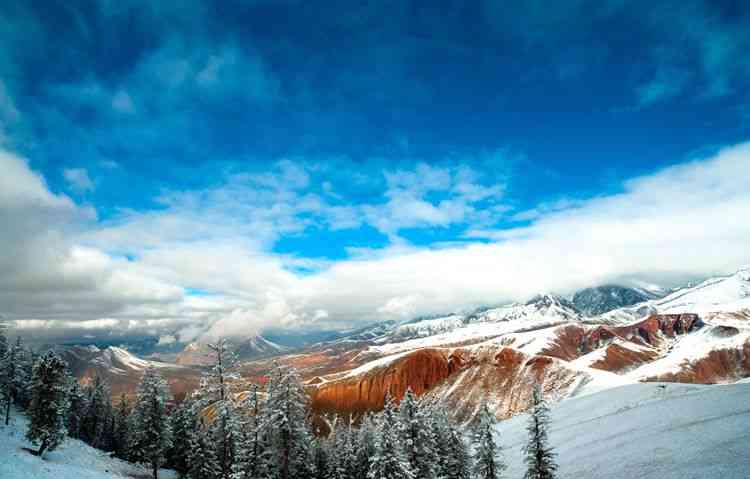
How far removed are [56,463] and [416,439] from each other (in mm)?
36299

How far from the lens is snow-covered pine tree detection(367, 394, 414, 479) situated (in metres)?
35.8

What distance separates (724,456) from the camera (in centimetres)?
3347

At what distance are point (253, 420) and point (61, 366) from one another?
29281 mm

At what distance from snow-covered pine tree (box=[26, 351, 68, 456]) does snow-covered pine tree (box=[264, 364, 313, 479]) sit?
27991 mm

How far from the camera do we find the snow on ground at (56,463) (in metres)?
35.0

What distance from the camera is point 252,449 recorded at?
40062 mm

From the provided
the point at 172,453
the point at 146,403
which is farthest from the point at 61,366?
the point at 172,453

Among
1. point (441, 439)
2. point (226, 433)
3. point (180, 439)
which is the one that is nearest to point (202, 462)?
point (180, 439)

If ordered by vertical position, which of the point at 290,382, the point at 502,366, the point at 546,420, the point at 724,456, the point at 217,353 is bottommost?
the point at 502,366

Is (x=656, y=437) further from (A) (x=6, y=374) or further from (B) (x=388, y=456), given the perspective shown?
(A) (x=6, y=374)

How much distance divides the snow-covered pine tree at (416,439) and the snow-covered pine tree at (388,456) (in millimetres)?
847

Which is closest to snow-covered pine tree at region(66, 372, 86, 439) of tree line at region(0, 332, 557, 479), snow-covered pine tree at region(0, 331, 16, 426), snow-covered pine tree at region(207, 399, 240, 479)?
snow-covered pine tree at region(0, 331, 16, 426)

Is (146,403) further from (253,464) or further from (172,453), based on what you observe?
(253,464)

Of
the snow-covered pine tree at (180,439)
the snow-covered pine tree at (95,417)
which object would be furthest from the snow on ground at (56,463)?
the snow-covered pine tree at (95,417)
